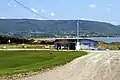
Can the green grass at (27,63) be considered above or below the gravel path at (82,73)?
above

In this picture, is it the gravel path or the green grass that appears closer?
the gravel path

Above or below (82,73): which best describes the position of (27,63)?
above

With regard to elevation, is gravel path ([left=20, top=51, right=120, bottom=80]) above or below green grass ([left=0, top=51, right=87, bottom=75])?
below

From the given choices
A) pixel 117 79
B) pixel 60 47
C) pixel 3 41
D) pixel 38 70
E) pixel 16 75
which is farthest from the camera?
pixel 3 41

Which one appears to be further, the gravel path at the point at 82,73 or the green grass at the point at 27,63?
the green grass at the point at 27,63

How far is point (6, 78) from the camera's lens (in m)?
29.1

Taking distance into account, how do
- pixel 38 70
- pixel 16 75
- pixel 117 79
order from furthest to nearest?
pixel 38 70, pixel 16 75, pixel 117 79

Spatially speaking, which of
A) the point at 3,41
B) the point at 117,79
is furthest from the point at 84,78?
the point at 3,41

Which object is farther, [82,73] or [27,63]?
[27,63]

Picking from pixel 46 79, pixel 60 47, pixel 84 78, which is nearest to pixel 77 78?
pixel 84 78

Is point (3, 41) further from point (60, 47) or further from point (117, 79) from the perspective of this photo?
point (117, 79)

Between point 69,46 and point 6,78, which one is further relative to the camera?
point 69,46

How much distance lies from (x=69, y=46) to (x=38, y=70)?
71.1 m

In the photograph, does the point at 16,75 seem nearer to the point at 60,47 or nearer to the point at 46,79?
the point at 46,79
